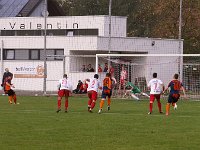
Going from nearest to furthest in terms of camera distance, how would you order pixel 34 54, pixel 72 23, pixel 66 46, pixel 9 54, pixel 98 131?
pixel 98 131, pixel 66 46, pixel 34 54, pixel 9 54, pixel 72 23

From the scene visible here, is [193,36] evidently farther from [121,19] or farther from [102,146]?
[102,146]

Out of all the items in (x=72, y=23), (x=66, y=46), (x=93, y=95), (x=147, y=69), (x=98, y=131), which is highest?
Answer: (x=72, y=23)

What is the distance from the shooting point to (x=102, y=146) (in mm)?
17156

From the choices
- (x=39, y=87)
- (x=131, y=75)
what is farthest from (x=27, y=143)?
(x=39, y=87)

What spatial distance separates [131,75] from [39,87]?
28.9ft

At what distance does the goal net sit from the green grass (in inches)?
706

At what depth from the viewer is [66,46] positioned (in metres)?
54.9

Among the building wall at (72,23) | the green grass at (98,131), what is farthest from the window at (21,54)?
the green grass at (98,131)

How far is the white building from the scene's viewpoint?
52344 millimetres

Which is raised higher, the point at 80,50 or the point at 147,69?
the point at 80,50

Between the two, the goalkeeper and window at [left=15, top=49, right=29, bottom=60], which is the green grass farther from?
window at [left=15, top=49, right=29, bottom=60]

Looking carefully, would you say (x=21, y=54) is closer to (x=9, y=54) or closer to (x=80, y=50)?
(x=9, y=54)

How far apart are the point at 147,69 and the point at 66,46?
7.12m

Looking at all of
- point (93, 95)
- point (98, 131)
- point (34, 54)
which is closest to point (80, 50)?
point (34, 54)
